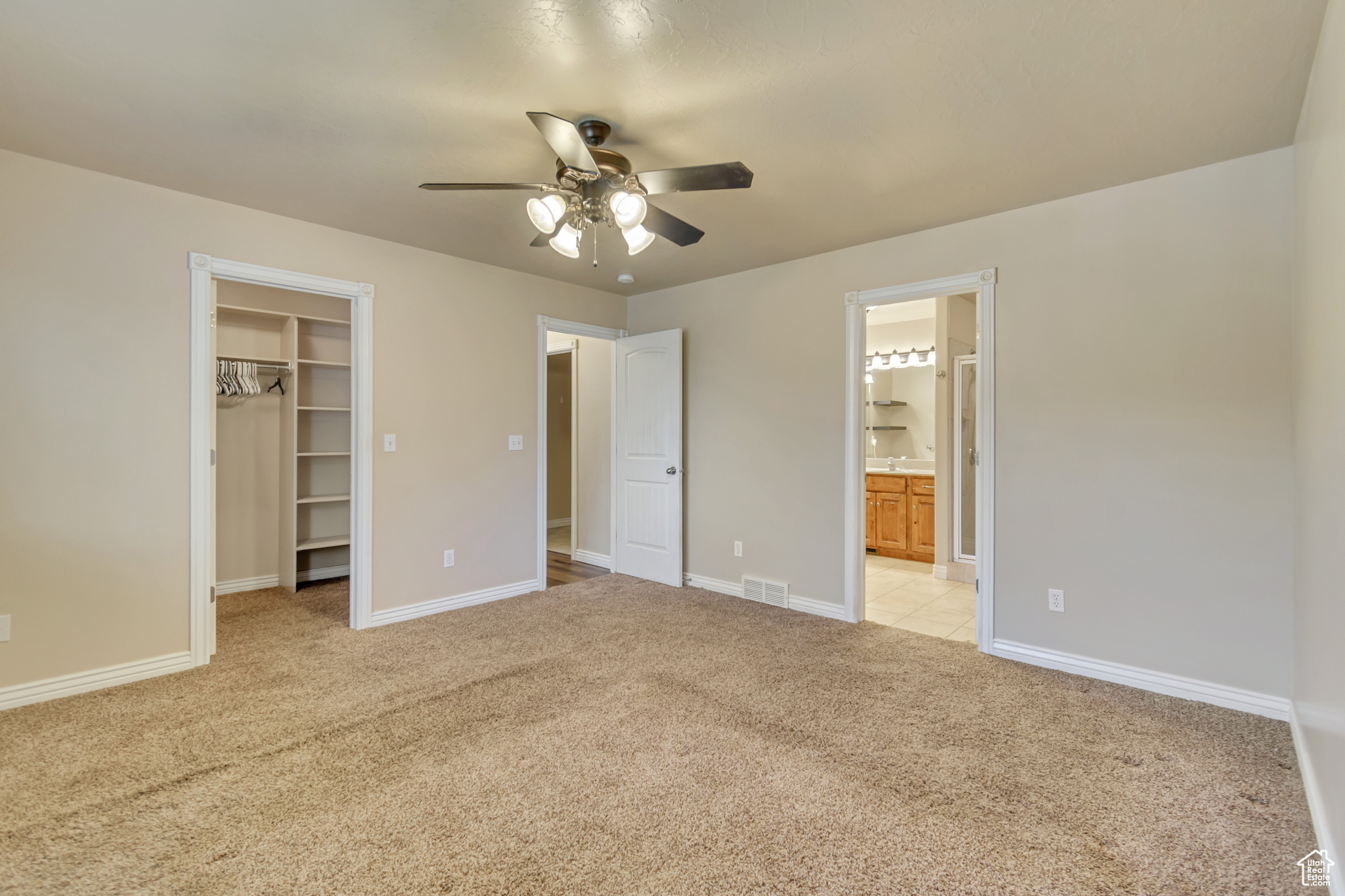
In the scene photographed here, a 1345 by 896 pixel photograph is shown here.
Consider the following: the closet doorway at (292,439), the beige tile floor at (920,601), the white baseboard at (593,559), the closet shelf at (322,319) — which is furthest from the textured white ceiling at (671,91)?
the white baseboard at (593,559)

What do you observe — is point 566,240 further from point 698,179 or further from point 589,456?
point 589,456

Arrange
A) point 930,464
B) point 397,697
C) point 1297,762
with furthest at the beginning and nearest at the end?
1. point 930,464
2. point 397,697
3. point 1297,762

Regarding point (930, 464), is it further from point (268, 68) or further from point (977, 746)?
point (268, 68)

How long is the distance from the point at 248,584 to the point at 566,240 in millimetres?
3996

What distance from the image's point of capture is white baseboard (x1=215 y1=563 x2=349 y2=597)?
4535mm

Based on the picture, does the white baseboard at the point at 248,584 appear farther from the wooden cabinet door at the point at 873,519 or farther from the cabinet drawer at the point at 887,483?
the wooden cabinet door at the point at 873,519

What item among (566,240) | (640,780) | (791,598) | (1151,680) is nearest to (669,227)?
(566,240)

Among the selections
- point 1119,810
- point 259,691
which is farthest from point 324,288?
point 1119,810

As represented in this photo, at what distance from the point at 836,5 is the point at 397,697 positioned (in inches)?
122

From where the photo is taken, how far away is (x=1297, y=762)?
217cm

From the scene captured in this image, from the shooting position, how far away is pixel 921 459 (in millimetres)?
6504

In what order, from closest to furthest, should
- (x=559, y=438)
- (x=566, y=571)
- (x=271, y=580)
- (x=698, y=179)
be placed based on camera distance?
(x=698, y=179) → (x=271, y=580) → (x=566, y=571) → (x=559, y=438)

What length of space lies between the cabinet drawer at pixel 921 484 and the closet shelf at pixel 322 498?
4.99 m

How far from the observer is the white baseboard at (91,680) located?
2641 millimetres
